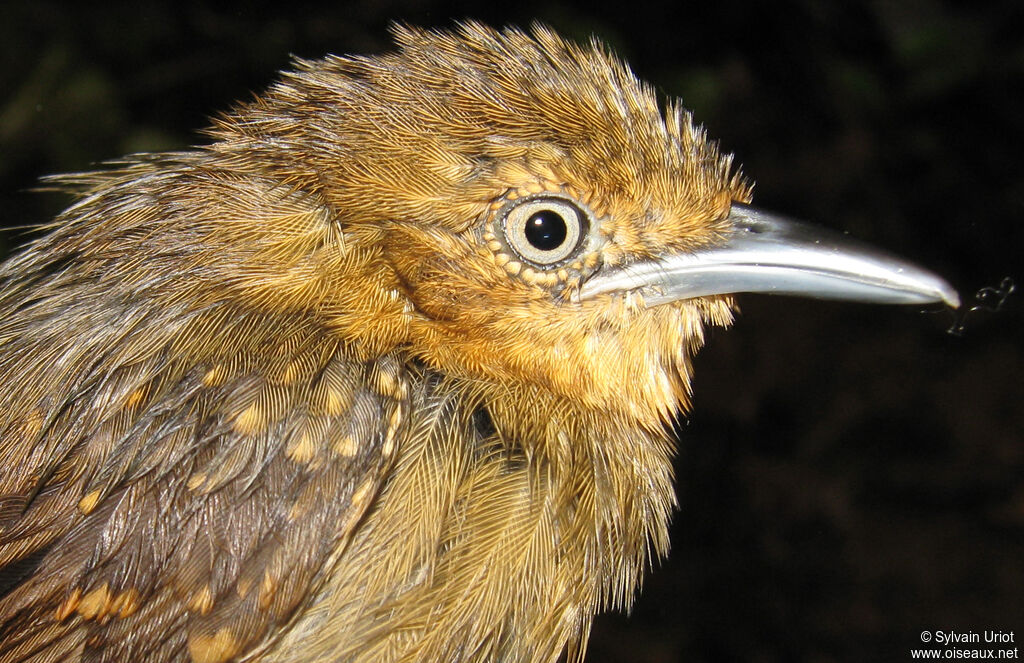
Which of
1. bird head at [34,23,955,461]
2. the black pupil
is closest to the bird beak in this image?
bird head at [34,23,955,461]

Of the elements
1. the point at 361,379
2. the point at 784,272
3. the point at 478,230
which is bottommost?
the point at 361,379

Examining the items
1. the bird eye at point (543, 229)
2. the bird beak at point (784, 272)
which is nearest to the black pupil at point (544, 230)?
the bird eye at point (543, 229)

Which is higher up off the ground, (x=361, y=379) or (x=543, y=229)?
(x=543, y=229)

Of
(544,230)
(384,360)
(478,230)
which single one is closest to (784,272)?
(544,230)

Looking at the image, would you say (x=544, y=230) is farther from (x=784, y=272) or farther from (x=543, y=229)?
(x=784, y=272)

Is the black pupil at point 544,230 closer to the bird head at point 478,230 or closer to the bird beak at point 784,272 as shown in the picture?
the bird head at point 478,230

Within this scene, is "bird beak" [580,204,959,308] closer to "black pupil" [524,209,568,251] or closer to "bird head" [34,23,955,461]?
"bird head" [34,23,955,461]
